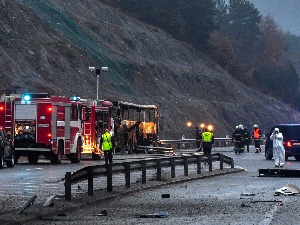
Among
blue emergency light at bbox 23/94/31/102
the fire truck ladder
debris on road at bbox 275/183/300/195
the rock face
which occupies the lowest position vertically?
debris on road at bbox 275/183/300/195

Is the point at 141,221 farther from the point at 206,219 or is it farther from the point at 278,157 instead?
the point at 278,157

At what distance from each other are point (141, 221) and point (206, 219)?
1.13m

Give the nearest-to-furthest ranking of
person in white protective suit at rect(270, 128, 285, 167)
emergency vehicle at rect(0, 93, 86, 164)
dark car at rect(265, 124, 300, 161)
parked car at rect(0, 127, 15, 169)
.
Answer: parked car at rect(0, 127, 15, 169)
person in white protective suit at rect(270, 128, 285, 167)
emergency vehicle at rect(0, 93, 86, 164)
dark car at rect(265, 124, 300, 161)

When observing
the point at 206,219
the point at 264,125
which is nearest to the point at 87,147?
the point at 206,219

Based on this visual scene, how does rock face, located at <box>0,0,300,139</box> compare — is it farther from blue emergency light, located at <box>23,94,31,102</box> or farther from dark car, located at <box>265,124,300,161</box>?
dark car, located at <box>265,124,300,161</box>

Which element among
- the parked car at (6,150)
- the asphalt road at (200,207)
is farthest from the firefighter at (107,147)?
the asphalt road at (200,207)

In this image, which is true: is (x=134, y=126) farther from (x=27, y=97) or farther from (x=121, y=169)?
(x=121, y=169)

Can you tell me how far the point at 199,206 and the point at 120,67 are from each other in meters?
74.8

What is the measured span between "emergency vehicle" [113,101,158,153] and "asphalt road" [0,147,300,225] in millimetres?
31175

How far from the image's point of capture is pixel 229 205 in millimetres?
22344

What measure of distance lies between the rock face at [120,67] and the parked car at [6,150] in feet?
94.0

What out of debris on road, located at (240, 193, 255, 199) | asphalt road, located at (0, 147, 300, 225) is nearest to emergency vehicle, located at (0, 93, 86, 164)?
asphalt road, located at (0, 147, 300, 225)

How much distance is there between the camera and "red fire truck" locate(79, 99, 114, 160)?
5206 centimetres

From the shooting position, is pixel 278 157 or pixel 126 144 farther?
pixel 126 144
